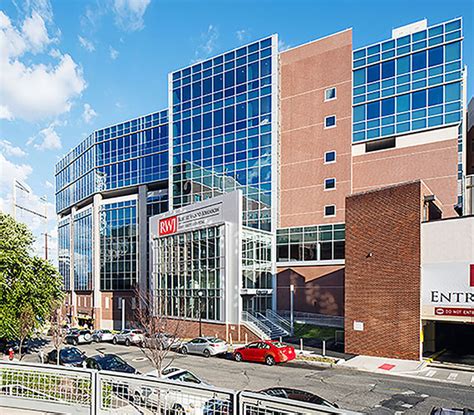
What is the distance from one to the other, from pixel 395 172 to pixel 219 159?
56.7 feet

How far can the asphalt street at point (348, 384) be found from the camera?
15.2m

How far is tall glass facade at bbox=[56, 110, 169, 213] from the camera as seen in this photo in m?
55.3

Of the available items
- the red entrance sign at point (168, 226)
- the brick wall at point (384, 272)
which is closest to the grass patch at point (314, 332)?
the brick wall at point (384, 272)

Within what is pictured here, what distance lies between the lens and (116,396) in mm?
5184

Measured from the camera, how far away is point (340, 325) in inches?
1348

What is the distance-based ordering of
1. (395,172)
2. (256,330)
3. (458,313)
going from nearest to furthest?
(458,313) → (256,330) → (395,172)

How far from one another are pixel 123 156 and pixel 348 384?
1914 inches

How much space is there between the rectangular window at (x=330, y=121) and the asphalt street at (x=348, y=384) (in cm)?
2361

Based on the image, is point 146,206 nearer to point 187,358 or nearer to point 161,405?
point 187,358

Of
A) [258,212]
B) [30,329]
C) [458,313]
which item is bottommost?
[30,329]

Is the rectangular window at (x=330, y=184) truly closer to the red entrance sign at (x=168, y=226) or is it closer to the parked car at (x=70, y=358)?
the red entrance sign at (x=168, y=226)

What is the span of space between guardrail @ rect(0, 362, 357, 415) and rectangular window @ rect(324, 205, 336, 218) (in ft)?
113

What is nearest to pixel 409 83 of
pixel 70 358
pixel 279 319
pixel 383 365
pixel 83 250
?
pixel 279 319

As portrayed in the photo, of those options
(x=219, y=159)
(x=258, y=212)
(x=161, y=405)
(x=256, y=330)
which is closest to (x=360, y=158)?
(x=258, y=212)
